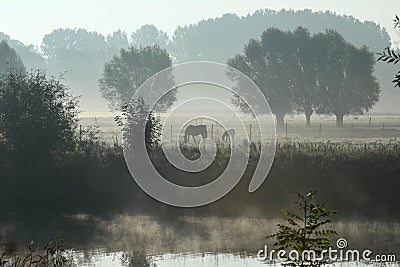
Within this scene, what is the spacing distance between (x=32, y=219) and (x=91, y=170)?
407cm

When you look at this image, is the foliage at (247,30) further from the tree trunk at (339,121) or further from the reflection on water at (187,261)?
the reflection on water at (187,261)

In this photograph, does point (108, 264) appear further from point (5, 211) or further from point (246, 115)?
point (246, 115)

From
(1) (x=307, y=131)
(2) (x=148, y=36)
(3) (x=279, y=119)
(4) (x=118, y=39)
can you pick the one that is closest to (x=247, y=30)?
(2) (x=148, y=36)

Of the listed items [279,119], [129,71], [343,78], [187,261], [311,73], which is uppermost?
[129,71]

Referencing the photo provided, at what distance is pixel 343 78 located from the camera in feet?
199

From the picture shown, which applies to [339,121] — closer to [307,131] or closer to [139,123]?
[307,131]

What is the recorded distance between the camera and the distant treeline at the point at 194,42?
4186 inches

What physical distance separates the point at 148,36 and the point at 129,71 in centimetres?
6780

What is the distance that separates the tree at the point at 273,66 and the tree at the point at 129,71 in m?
12.7

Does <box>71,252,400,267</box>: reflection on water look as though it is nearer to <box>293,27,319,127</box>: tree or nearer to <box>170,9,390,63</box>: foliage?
<box>293,27,319,127</box>: tree

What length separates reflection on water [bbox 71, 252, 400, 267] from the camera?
16234mm

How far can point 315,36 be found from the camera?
62156 mm

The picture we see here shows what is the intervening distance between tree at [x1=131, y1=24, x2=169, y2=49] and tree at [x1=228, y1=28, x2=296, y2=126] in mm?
75442

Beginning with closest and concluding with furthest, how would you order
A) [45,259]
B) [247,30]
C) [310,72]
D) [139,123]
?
[45,259]
[139,123]
[310,72]
[247,30]
